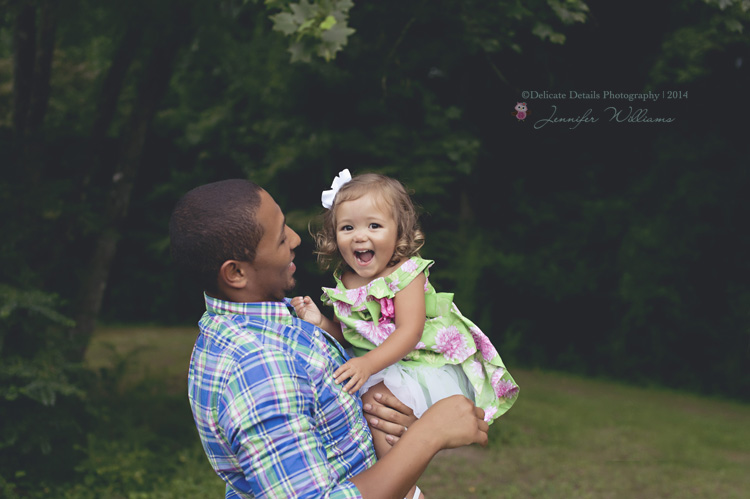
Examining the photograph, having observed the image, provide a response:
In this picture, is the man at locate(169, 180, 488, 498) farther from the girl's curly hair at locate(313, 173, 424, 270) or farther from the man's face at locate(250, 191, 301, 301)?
the girl's curly hair at locate(313, 173, 424, 270)

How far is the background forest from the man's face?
123 centimetres

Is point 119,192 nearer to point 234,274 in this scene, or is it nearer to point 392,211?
point 392,211

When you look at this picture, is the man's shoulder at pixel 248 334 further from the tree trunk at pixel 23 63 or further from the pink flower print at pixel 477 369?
the tree trunk at pixel 23 63

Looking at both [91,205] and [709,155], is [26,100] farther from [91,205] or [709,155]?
[709,155]

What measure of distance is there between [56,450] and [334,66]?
383cm

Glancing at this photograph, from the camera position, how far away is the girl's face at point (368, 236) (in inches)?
83.4

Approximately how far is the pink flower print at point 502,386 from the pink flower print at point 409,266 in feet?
1.43

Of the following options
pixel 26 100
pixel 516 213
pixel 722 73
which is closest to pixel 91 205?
pixel 26 100

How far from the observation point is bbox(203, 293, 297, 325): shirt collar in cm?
159

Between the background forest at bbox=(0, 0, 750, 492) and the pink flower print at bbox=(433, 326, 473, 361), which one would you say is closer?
the pink flower print at bbox=(433, 326, 473, 361)

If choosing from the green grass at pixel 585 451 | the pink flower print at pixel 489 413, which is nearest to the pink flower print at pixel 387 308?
the pink flower print at pixel 489 413

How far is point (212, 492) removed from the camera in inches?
202

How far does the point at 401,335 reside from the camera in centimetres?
198

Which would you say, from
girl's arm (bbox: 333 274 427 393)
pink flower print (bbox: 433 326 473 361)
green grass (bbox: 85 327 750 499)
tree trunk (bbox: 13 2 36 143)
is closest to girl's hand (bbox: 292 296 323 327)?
girl's arm (bbox: 333 274 427 393)
